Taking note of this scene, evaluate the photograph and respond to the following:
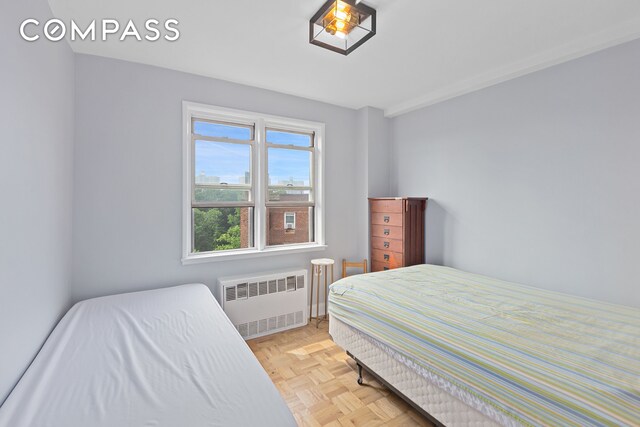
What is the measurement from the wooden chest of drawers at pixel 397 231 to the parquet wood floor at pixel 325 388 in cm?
124

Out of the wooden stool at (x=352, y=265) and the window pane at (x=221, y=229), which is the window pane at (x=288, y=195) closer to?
the window pane at (x=221, y=229)

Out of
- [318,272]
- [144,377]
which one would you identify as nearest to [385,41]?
[318,272]

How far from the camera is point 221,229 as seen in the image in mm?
3113

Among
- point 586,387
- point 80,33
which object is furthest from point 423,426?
point 80,33

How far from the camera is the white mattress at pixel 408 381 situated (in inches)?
57.0

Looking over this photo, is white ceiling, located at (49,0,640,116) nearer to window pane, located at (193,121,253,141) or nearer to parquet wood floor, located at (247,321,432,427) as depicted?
window pane, located at (193,121,253,141)

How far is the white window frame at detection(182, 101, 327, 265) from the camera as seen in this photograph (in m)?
2.78

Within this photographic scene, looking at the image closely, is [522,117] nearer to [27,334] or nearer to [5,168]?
[5,168]

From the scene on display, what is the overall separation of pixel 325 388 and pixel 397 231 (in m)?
1.87

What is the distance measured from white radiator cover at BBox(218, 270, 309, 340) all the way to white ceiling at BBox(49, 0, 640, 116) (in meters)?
2.09

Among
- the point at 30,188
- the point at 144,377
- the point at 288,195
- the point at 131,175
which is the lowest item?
the point at 144,377

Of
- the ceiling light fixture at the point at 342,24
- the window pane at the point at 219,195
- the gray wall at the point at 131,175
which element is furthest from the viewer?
the window pane at the point at 219,195

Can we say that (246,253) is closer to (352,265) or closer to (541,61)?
(352,265)

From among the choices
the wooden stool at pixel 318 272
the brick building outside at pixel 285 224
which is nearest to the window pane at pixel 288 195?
the brick building outside at pixel 285 224
